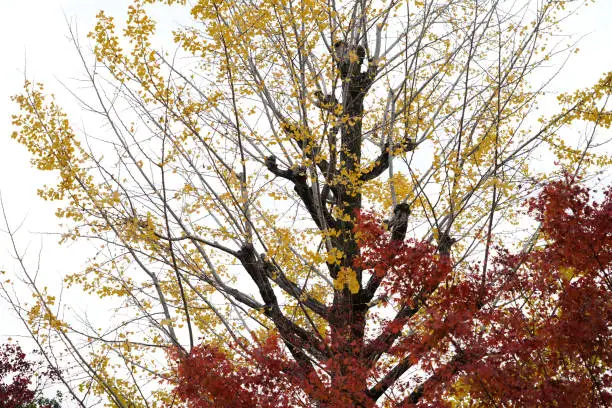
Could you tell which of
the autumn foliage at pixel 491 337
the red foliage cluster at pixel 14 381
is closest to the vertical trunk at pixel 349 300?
the autumn foliage at pixel 491 337

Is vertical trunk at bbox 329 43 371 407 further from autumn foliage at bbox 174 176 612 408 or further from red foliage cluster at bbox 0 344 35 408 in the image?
red foliage cluster at bbox 0 344 35 408

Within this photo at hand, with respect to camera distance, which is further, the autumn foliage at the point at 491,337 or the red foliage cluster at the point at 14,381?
the red foliage cluster at the point at 14,381

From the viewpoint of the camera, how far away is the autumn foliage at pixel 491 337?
4.74 meters

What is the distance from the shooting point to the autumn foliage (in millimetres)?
4738

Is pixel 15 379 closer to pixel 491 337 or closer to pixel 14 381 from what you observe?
pixel 14 381

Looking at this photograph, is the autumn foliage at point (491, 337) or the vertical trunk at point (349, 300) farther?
the vertical trunk at point (349, 300)

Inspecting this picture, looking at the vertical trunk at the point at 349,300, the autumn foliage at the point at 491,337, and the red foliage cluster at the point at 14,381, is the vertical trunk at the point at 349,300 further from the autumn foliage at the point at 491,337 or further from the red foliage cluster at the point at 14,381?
the red foliage cluster at the point at 14,381

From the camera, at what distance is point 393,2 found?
705 centimetres

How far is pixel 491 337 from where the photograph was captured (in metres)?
5.16

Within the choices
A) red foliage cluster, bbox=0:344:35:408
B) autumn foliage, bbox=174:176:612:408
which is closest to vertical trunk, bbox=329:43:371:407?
autumn foliage, bbox=174:176:612:408

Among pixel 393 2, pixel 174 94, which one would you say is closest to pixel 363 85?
pixel 393 2

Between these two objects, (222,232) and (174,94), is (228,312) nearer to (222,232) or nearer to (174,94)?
(222,232)

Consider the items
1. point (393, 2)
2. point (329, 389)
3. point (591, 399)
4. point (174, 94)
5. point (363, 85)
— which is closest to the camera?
point (591, 399)

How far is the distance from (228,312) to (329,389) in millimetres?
3070
